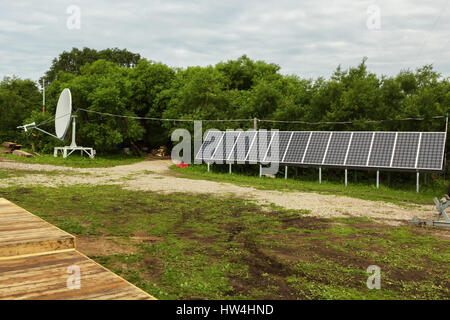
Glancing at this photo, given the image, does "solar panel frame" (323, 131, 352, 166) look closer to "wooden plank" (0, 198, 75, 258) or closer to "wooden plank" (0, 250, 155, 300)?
"wooden plank" (0, 198, 75, 258)

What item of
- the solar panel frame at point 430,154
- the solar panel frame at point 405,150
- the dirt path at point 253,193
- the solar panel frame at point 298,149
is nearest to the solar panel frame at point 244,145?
the solar panel frame at point 298,149

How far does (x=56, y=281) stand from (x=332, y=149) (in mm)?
16957

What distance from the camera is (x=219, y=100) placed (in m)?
29.7

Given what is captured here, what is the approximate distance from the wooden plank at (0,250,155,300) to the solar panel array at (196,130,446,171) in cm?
1539

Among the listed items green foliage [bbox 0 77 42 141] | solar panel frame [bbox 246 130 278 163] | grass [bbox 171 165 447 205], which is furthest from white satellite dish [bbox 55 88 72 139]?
solar panel frame [bbox 246 130 278 163]

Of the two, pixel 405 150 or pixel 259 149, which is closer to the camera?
A: pixel 405 150

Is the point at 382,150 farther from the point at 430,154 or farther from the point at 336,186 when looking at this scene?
the point at 336,186

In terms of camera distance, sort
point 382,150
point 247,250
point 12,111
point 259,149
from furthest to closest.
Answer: point 12,111 → point 259,149 → point 382,150 → point 247,250

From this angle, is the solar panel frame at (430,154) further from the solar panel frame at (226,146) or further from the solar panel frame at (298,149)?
the solar panel frame at (226,146)

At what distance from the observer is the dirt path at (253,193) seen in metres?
11.5

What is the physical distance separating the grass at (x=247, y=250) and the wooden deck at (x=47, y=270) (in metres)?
0.86

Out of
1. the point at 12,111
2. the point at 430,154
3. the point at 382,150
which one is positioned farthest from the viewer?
the point at 12,111

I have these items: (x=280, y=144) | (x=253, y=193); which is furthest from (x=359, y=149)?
(x=253, y=193)

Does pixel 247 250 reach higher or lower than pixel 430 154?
lower
